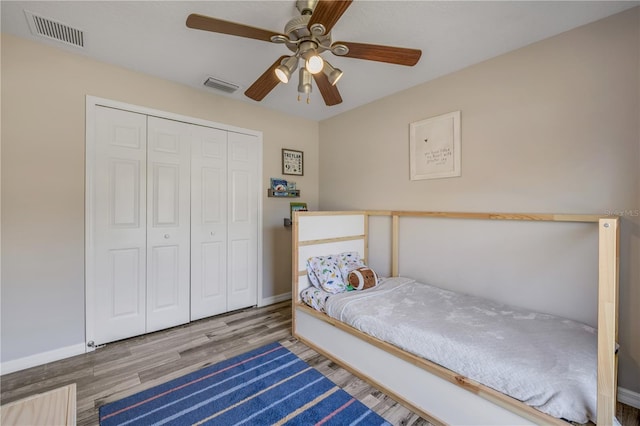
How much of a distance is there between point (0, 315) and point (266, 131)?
2.73 meters

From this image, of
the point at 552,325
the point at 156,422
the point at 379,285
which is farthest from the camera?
the point at 379,285

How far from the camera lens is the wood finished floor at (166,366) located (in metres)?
1.66

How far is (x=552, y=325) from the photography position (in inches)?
66.9

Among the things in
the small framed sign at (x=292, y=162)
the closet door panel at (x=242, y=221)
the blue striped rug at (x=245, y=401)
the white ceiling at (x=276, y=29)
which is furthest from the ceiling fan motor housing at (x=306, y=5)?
the blue striped rug at (x=245, y=401)

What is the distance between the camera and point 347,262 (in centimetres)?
267

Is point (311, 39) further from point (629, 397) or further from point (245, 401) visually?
point (629, 397)

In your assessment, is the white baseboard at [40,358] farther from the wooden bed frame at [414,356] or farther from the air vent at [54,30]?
the air vent at [54,30]

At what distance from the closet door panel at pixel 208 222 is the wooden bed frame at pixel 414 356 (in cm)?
102

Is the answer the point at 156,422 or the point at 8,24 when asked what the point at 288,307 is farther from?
the point at 8,24

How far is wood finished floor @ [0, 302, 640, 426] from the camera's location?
166cm

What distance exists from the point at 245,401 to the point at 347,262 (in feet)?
4.60

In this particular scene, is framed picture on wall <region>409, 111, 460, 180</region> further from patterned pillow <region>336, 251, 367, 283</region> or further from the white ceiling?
patterned pillow <region>336, 251, 367, 283</region>

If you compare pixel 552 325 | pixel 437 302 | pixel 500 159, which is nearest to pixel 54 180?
pixel 437 302

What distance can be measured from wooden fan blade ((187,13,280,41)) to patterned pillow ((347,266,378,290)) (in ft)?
6.14
